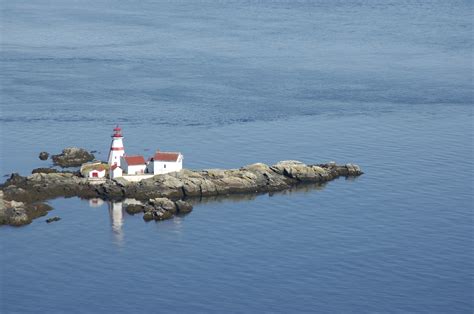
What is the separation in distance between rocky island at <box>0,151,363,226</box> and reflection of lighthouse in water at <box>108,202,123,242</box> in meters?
1.04

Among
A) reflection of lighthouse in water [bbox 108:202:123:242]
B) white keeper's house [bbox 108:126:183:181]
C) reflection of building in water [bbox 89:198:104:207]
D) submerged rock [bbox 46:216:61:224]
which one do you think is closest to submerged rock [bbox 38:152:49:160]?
white keeper's house [bbox 108:126:183:181]

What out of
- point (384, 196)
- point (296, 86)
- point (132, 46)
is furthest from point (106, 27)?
point (384, 196)

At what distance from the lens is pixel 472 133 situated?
124 m

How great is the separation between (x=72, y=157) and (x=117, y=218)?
14.5 meters

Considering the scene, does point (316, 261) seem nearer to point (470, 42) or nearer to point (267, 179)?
point (267, 179)

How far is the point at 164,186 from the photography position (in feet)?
326

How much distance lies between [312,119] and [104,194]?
3636cm

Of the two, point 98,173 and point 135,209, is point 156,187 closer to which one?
point 135,209

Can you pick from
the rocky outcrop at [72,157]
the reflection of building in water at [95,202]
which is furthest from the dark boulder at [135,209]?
the rocky outcrop at [72,157]

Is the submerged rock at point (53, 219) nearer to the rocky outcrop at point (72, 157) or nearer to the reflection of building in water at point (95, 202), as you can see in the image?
the reflection of building in water at point (95, 202)

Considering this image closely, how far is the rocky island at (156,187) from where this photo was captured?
94.9 metres

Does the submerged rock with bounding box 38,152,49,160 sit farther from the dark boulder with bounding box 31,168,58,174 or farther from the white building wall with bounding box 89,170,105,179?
the white building wall with bounding box 89,170,105,179

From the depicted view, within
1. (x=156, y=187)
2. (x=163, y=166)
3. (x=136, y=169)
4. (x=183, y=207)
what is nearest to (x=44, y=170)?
(x=136, y=169)

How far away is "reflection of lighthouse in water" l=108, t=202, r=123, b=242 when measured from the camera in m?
91.4
